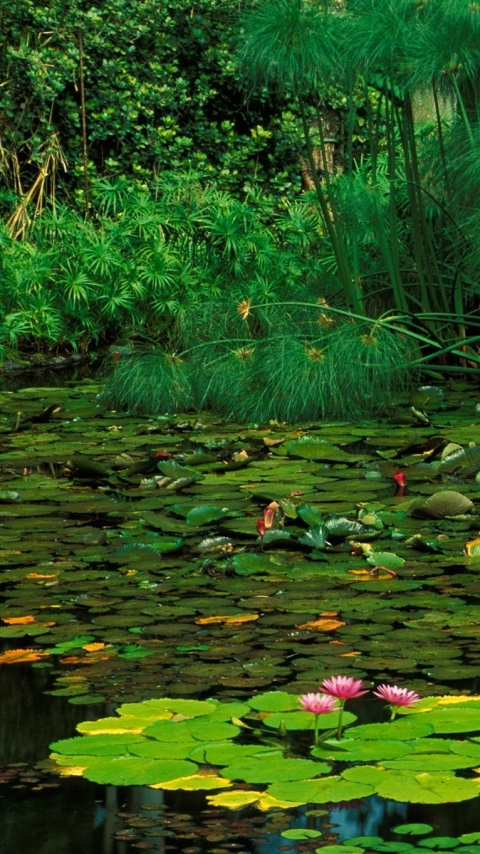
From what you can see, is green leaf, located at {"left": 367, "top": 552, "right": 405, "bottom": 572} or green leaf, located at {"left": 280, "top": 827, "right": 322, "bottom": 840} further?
green leaf, located at {"left": 367, "top": 552, "right": 405, "bottom": 572}

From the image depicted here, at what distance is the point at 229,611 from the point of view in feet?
11.0

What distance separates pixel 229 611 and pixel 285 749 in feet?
3.15

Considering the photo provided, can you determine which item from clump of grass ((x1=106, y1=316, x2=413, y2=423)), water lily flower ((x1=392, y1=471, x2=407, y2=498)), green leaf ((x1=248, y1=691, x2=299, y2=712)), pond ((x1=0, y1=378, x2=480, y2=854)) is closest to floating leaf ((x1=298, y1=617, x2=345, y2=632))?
pond ((x1=0, y1=378, x2=480, y2=854))

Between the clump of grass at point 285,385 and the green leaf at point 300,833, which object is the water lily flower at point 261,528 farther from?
the clump of grass at point 285,385

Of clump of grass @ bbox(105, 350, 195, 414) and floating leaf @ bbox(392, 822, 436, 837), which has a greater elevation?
clump of grass @ bbox(105, 350, 195, 414)

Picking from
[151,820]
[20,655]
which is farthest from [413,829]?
[20,655]

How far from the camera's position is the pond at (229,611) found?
218cm

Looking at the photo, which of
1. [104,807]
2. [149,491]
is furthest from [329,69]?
[104,807]

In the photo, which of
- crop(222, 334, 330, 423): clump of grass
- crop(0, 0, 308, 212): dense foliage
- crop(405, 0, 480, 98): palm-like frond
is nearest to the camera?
crop(405, 0, 480, 98): palm-like frond

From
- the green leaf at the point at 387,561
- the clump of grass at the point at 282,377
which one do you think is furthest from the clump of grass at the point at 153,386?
the green leaf at the point at 387,561

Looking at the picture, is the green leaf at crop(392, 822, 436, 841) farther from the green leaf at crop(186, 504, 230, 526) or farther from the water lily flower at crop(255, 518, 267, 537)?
the green leaf at crop(186, 504, 230, 526)

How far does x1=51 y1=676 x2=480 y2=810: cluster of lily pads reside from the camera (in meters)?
2.20

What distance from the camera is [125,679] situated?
2.86 meters

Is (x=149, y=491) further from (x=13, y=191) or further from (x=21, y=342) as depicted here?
(x=13, y=191)
